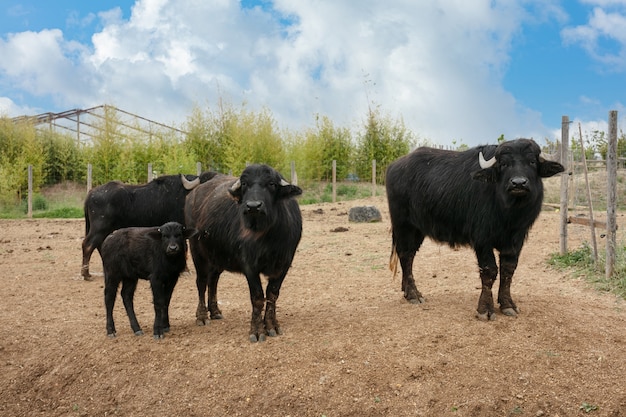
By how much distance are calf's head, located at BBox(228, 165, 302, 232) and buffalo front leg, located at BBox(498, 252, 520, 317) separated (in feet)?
7.86

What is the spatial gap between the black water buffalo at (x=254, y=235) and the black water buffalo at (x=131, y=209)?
3546 millimetres

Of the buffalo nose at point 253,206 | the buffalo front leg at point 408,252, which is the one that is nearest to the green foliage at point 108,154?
the buffalo front leg at point 408,252

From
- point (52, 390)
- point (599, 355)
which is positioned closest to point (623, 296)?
point (599, 355)

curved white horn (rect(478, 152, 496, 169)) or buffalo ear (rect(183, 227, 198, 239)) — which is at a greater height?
curved white horn (rect(478, 152, 496, 169))

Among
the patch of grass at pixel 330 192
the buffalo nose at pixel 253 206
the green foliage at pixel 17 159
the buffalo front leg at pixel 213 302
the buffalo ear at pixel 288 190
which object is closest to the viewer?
the buffalo nose at pixel 253 206

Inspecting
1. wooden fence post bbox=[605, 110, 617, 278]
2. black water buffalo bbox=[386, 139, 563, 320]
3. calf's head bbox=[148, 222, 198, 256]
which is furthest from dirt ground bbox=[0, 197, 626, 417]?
calf's head bbox=[148, 222, 198, 256]

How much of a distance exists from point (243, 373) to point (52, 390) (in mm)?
2123

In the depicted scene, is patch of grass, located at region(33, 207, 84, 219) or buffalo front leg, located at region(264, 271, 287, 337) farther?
patch of grass, located at region(33, 207, 84, 219)

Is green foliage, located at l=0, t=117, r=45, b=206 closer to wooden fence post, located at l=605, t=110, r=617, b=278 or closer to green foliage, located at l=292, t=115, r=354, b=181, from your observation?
green foliage, located at l=292, t=115, r=354, b=181

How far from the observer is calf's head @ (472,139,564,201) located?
5.63m

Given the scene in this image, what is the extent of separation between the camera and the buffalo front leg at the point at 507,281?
6.00 m

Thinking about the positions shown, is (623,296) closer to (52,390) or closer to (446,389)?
(446,389)

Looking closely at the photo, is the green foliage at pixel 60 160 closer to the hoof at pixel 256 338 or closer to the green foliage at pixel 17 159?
the green foliage at pixel 17 159

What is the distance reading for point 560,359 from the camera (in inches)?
207
